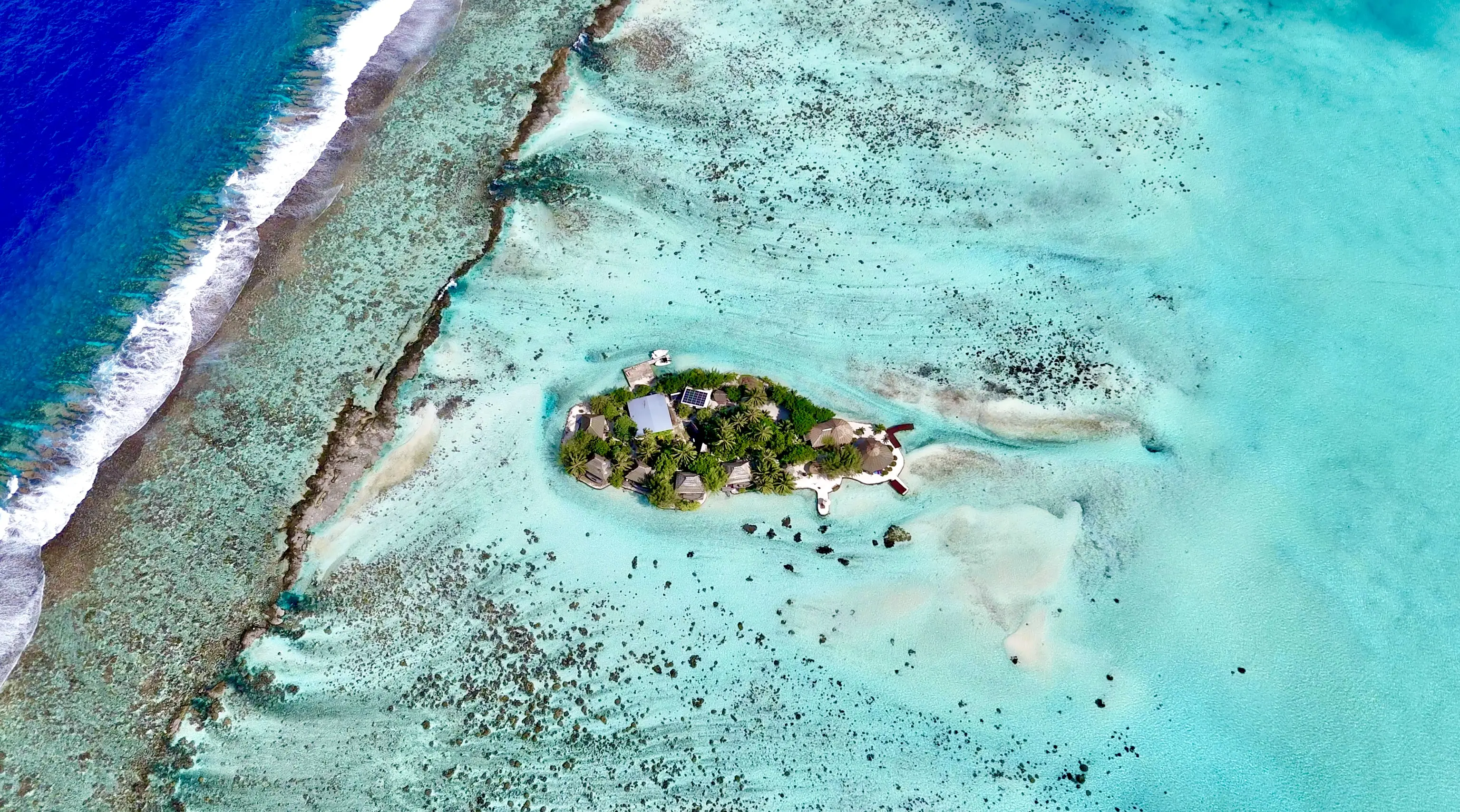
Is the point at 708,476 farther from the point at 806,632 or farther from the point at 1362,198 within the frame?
the point at 1362,198

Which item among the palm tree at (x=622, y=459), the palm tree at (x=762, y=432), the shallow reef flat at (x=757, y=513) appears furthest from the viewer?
the palm tree at (x=762, y=432)

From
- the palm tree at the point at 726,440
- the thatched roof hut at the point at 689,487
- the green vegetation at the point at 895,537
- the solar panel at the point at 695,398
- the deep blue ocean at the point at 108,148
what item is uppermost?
the deep blue ocean at the point at 108,148

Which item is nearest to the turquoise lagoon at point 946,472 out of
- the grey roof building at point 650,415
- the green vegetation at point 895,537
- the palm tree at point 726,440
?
the green vegetation at point 895,537

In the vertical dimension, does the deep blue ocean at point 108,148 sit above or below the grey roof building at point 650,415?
above

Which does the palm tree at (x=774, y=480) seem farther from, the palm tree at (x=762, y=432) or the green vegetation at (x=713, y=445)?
the palm tree at (x=762, y=432)

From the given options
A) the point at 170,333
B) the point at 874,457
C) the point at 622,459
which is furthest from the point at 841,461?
the point at 170,333

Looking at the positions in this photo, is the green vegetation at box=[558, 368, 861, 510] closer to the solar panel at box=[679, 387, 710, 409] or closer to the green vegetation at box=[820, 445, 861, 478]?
the green vegetation at box=[820, 445, 861, 478]

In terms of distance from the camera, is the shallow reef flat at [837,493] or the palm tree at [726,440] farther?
the palm tree at [726,440]
